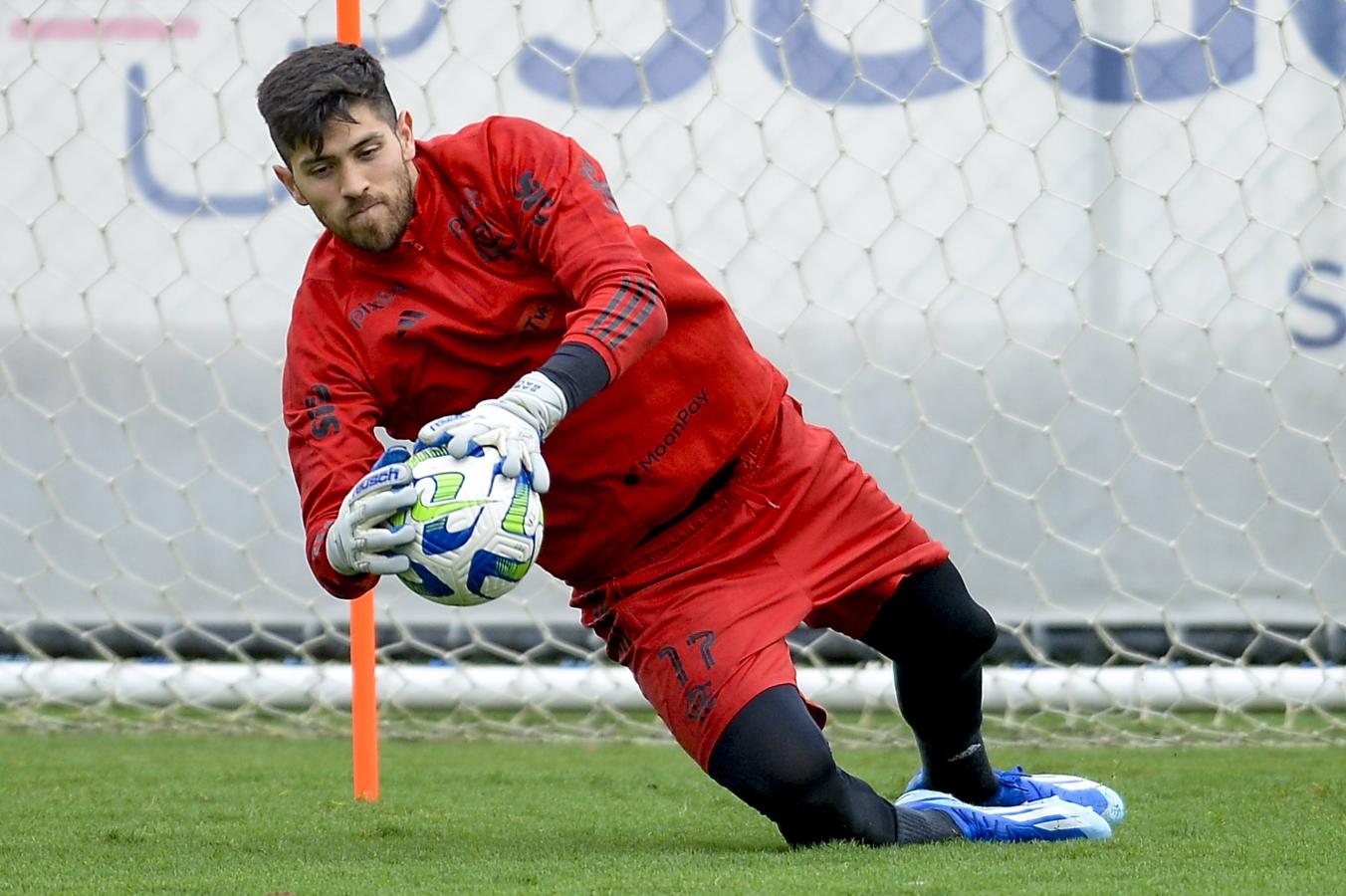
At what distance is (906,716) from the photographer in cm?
262

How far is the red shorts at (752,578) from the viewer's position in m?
2.38

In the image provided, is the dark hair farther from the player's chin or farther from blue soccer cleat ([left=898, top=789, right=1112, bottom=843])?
blue soccer cleat ([left=898, top=789, right=1112, bottom=843])

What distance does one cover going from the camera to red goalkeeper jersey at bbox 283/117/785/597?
2.31m

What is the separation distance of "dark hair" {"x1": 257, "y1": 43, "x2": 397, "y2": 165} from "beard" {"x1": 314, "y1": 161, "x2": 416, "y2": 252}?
3.7 inches

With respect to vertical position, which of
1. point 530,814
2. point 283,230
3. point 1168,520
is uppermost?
point 283,230

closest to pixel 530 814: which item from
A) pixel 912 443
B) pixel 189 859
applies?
pixel 189 859

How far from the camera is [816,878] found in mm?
1990

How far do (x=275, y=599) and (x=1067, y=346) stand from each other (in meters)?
2.06

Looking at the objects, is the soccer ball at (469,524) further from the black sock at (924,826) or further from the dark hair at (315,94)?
the black sock at (924,826)

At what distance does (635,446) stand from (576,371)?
1.10 ft

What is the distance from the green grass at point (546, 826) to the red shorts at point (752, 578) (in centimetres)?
25

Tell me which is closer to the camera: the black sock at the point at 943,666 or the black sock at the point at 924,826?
the black sock at the point at 924,826

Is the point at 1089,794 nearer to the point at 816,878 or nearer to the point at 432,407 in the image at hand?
the point at 816,878

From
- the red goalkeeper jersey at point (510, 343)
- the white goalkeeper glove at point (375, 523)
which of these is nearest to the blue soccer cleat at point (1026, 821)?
the red goalkeeper jersey at point (510, 343)
